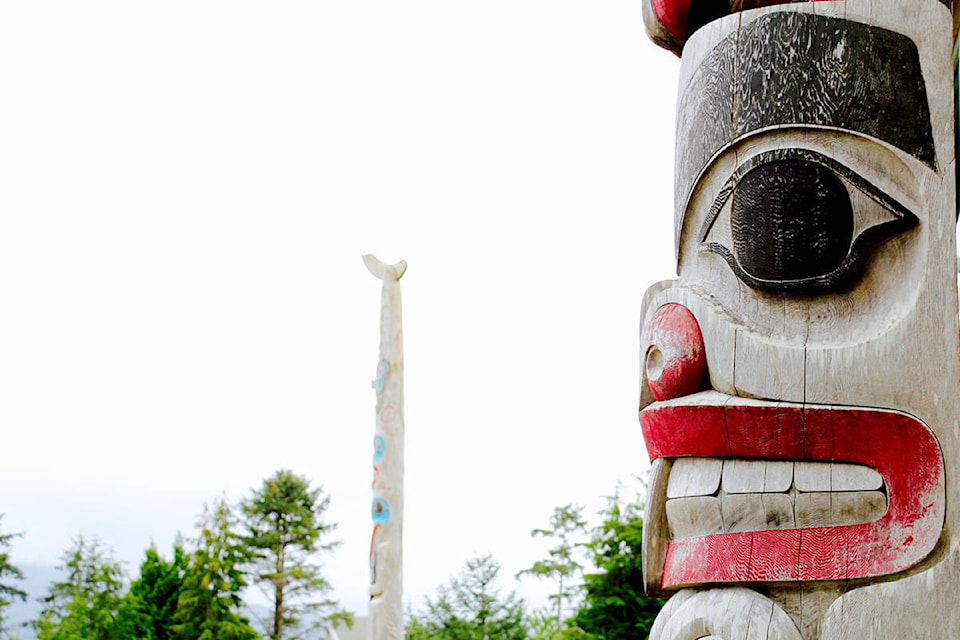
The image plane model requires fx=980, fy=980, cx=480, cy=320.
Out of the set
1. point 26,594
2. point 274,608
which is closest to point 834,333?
point 274,608

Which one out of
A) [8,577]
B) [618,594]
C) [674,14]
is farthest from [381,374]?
[8,577]

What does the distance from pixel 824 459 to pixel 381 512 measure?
537 centimetres

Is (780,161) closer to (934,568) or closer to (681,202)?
(681,202)

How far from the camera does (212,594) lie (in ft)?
34.4

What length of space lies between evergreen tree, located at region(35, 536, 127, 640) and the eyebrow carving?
A: 9.86 meters

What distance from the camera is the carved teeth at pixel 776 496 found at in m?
2.44

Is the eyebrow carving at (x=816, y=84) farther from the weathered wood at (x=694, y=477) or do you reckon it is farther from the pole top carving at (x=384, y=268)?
the pole top carving at (x=384, y=268)

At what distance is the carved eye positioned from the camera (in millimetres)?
2568

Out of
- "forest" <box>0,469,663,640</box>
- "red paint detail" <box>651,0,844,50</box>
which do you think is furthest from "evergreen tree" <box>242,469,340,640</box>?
"red paint detail" <box>651,0,844,50</box>

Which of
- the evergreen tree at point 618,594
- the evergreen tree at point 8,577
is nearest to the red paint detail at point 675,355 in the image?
the evergreen tree at point 618,594

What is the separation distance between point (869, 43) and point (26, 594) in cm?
1631

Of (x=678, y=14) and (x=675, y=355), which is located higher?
(x=678, y=14)

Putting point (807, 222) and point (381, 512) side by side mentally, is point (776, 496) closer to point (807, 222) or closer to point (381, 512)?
point (807, 222)

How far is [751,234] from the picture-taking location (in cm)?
266
